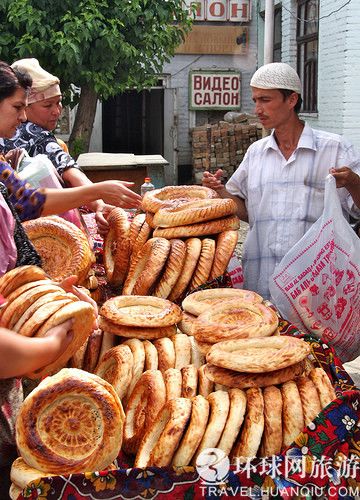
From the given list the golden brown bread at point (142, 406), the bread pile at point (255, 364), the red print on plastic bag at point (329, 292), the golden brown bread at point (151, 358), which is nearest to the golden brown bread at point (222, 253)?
the red print on plastic bag at point (329, 292)

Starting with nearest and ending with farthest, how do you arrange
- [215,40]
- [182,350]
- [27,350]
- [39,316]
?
[27,350]
[39,316]
[182,350]
[215,40]

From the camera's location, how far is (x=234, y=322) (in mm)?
2482

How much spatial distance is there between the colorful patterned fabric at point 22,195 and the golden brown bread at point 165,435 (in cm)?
105

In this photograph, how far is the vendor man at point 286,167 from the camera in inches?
134

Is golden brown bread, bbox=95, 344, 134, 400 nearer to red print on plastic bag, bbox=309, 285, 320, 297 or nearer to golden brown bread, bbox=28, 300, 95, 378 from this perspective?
golden brown bread, bbox=28, 300, 95, 378

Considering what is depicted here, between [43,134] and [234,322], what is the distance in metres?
1.87

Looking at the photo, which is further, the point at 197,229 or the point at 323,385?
the point at 197,229

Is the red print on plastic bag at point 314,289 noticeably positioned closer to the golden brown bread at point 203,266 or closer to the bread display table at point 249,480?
the golden brown bread at point 203,266

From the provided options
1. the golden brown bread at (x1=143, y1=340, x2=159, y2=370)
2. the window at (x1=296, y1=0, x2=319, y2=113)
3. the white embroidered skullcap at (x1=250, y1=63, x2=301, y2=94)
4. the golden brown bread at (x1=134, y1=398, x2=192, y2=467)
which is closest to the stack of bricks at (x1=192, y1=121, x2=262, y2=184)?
the window at (x1=296, y1=0, x2=319, y2=113)

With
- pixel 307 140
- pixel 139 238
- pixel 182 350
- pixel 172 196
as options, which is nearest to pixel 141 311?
pixel 182 350

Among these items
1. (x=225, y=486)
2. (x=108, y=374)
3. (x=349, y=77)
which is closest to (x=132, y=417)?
(x=108, y=374)

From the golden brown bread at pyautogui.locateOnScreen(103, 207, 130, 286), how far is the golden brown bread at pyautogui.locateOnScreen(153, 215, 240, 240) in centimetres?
24

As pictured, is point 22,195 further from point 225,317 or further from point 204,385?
point 204,385

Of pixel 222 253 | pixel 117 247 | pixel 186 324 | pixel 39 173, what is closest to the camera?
pixel 186 324
